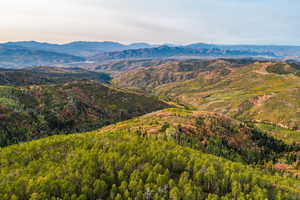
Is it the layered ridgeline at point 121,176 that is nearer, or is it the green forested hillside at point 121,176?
the green forested hillside at point 121,176

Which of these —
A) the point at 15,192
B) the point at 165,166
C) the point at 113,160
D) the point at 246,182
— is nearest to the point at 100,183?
the point at 113,160

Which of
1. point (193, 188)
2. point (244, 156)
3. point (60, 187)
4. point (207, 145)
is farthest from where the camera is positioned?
point (244, 156)

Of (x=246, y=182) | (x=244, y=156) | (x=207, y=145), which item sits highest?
(x=246, y=182)

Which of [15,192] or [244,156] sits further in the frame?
[244,156]

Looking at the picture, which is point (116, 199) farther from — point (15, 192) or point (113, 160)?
point (15, 192)

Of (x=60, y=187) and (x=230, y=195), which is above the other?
(x=60, y=187)

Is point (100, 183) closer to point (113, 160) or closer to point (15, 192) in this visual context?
point (113, 160)

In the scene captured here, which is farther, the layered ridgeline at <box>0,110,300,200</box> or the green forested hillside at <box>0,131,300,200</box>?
the layered ridgeline at <box>0,110,300,200</box>

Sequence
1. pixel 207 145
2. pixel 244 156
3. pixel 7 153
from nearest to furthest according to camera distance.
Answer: pixel 7 153
pixel 207 145
pixel 244 156
